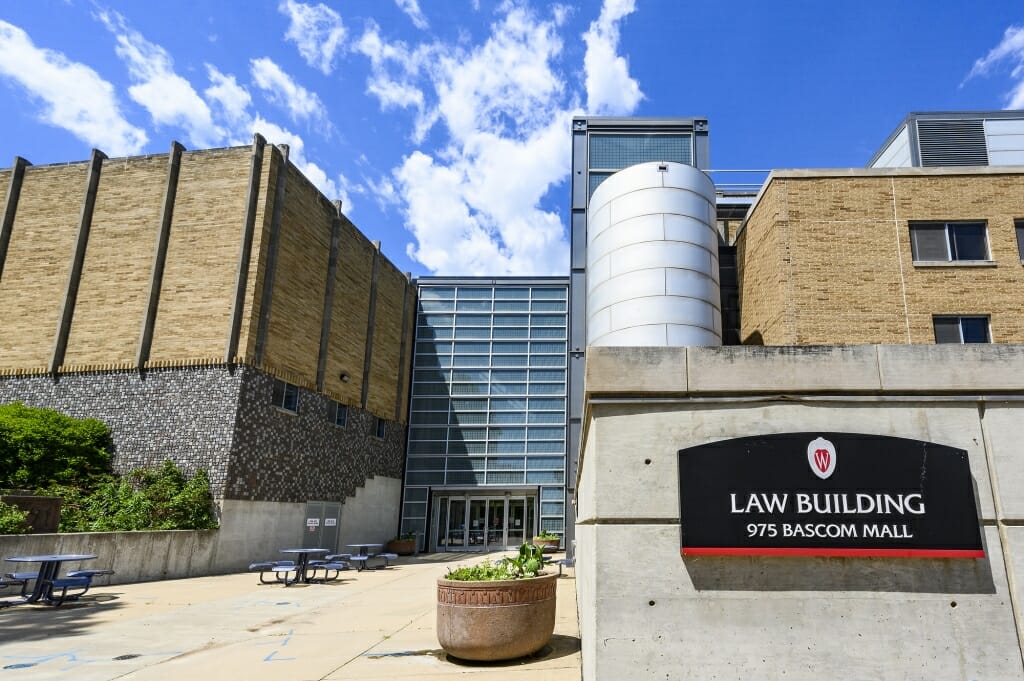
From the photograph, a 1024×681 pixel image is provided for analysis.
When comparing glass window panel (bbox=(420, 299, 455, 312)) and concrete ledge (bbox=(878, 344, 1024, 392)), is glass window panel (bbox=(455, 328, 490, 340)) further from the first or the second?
concrete ledge (bbox=(878, 344, 1024, 392))

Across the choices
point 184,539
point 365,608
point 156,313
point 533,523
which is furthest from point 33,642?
point 533,523

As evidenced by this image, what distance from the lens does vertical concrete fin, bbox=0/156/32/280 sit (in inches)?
993

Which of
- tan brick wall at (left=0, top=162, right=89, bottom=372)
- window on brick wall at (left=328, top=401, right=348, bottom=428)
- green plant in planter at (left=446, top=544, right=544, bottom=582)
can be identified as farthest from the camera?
window on brick wall at (left=328, top=401, right=348, bottom=428)

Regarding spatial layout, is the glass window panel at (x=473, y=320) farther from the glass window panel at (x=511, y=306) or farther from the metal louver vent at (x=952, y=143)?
the metal louver vent at (x=952, y=143)

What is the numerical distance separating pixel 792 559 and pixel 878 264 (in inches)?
469

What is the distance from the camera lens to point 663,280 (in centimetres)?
1308

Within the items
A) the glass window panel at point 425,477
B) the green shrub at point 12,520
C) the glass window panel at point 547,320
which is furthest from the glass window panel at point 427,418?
the green shrub at point 12,520

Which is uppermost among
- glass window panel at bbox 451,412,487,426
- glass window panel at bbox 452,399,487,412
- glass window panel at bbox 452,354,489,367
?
glass window panel at bbox 452,354,489,367

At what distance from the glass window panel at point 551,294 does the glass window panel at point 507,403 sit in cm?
620

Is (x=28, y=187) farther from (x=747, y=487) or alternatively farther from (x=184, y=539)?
A: (x=747, y=487)

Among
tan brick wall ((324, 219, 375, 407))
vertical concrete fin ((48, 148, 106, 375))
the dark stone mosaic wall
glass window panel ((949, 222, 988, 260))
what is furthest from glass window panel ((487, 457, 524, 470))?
glass window panel ((949, 222, 988, 260))

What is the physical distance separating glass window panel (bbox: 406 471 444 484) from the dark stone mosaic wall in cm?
976

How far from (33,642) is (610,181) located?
13.9 metres

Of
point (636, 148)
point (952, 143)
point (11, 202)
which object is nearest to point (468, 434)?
point (636, 148)
